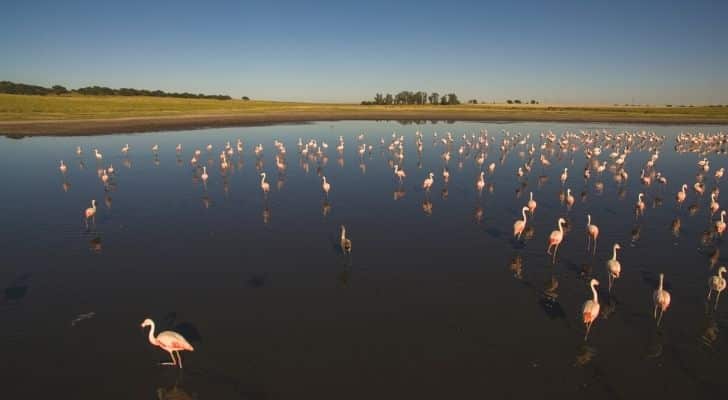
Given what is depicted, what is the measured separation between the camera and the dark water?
8609 millimetres

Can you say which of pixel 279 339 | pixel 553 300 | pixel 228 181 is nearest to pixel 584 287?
pixel 553 300

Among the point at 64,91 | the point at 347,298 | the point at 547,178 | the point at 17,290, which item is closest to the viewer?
the point at 347,298

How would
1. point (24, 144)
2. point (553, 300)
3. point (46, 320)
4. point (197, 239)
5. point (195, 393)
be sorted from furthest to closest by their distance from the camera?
point (24, 144), point (197, 239), point (553, 300), point (46, 320), point (195, 393)

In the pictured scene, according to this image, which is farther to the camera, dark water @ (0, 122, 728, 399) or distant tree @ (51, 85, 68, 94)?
distant tree @ (51, 85, 68, 94)

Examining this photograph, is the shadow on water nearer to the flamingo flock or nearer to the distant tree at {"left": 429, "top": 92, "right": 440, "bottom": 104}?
the flamingo flock

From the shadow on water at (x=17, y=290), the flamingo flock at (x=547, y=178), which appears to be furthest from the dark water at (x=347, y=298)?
the flamingo flock at (x=547, y=178)

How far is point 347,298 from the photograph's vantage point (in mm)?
11633

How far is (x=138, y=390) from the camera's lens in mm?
8297

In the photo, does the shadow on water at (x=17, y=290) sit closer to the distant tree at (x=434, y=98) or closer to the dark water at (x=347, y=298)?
the dark water at (x=347, y=298)

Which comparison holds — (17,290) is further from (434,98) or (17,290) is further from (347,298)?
(434,98)

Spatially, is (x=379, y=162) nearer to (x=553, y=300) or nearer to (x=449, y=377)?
(x=553, y=300)

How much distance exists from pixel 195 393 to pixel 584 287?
10.1 m

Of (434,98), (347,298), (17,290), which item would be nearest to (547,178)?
(347,298)

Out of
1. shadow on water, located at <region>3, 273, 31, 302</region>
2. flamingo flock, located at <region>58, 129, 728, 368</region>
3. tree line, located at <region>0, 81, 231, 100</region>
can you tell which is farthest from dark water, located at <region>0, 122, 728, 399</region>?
tree line, located at <region>0, 81, 231, 100</region>
